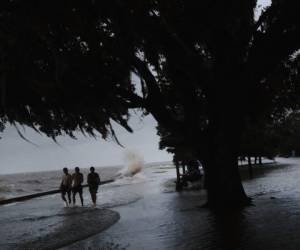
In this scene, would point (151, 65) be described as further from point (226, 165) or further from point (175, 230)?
point (226, 165)

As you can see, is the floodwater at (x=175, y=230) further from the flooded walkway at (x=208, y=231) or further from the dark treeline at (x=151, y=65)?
the dark treeline at (x=151, y=65)

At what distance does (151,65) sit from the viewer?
11.4m

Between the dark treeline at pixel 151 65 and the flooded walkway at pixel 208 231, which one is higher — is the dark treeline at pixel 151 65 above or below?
above

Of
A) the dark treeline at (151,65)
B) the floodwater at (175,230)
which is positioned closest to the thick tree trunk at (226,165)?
the dark treeline at (151,65)

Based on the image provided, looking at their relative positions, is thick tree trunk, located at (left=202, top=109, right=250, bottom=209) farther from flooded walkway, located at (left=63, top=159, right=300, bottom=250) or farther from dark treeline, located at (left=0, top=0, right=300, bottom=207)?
flooded walkway, located at (left=63, top=159, right=300, bottom=250)

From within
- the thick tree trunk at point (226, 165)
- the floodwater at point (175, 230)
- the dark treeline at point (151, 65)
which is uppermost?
the dark treeline at point (151, 65)

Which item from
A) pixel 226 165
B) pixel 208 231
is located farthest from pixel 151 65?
pixel 226 165

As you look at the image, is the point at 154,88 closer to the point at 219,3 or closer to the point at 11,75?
the point at 219,3

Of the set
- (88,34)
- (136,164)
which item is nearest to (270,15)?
(88,34)

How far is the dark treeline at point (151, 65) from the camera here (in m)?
6.25

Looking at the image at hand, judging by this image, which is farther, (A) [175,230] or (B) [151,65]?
(A) [175,230]

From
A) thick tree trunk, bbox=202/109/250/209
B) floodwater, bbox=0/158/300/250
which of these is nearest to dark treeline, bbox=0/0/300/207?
thick tree trunk, bbox=202/109/250/209

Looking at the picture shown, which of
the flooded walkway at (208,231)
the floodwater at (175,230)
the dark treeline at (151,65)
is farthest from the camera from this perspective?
the floodwater at (175,230)

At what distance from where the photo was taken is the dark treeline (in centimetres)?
625
